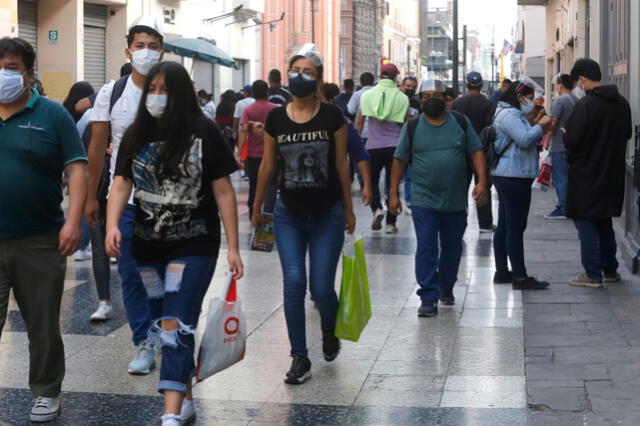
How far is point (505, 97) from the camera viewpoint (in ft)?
30.4

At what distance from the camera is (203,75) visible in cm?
3484

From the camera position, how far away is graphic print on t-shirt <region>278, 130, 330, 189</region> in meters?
6.44

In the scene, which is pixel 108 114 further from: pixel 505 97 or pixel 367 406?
pixel 505 97

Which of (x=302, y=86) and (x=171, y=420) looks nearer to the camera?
(x=171, y=420)

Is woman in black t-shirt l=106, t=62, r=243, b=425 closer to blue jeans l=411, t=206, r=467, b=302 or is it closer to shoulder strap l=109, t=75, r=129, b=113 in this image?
shoulder strap l=109, t=75, r=129, b=113

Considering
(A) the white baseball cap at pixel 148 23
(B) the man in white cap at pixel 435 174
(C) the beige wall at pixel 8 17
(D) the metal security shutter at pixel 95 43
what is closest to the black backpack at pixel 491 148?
(B) the man in white cap at pixel 435 174

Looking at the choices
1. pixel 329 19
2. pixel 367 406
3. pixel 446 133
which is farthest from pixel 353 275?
pixel 329 19

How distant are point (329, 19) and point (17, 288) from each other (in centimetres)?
6351

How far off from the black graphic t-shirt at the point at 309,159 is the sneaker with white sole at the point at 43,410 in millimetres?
1683

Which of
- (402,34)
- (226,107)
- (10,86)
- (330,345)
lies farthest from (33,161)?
(402,34)

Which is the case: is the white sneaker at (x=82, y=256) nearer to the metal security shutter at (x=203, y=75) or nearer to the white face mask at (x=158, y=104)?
the white face mask at (x=158, y=104)

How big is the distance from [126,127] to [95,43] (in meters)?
21.5

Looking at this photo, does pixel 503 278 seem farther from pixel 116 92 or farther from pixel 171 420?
pixel 171 420

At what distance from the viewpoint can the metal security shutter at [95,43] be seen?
2677 centimetres
